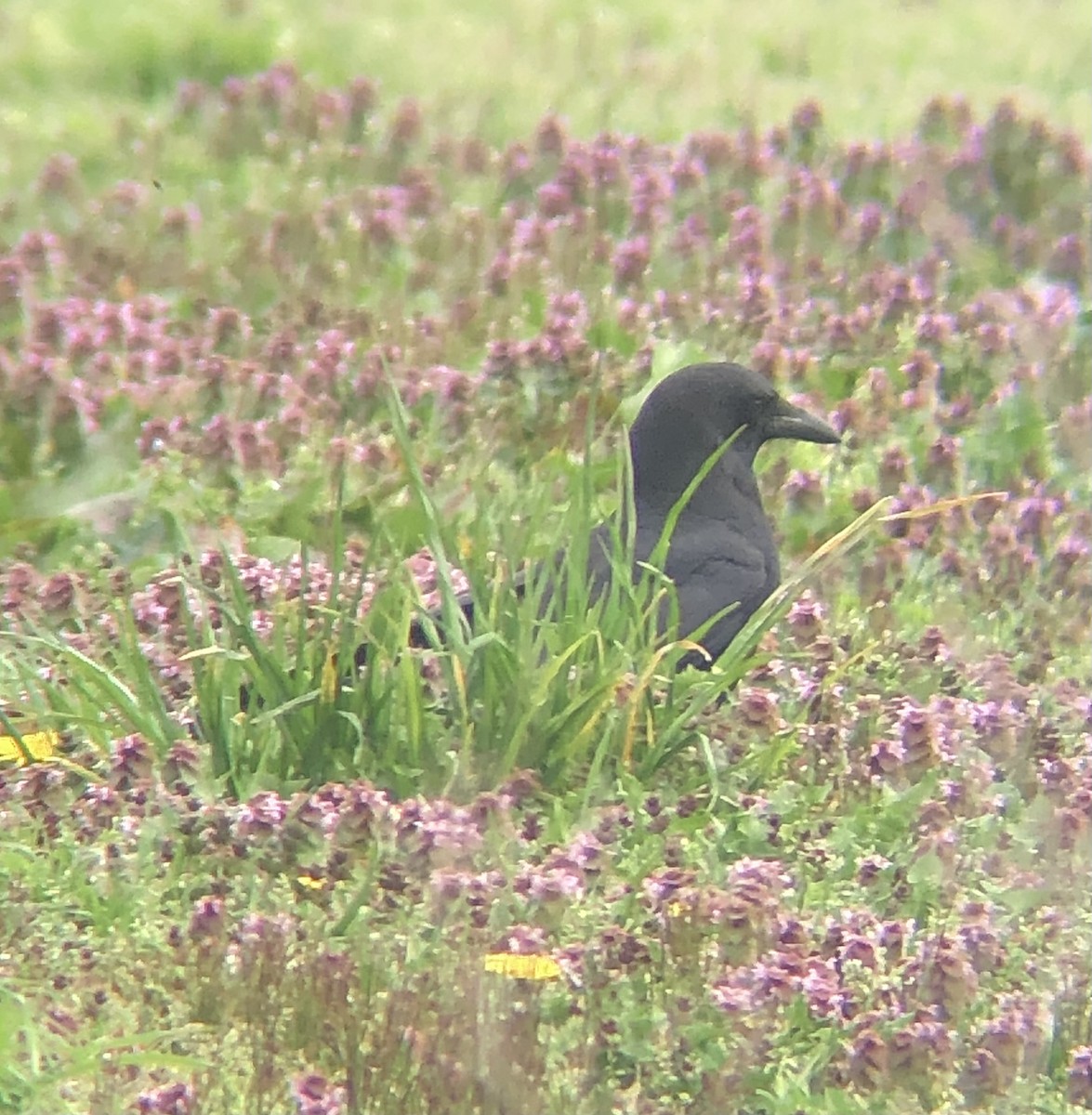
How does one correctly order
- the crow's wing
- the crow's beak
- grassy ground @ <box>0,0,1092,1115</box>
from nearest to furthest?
grassy ground @ <box>0,0,1092,1115</box> < the crow's wing < the crow's beak

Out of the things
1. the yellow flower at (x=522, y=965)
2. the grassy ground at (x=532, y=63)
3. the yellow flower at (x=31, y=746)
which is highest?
the grassy ground at (x=532, y=63)

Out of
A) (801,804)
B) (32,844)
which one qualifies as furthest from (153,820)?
(801,804)

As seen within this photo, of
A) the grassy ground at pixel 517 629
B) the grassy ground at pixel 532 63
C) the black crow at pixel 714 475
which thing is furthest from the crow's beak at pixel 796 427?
the grassy ground at pixel 532 63

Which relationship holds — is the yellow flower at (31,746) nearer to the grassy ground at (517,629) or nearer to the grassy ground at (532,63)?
the grassy ground at (517,629)

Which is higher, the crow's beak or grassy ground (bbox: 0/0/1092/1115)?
the crow's beak

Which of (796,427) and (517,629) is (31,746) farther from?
(796,427)

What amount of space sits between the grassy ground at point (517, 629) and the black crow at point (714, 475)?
0.16m

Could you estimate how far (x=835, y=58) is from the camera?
1096cm

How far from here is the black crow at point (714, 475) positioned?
16.6ft

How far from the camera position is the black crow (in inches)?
199

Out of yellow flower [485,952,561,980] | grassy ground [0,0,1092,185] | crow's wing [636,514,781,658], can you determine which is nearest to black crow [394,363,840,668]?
crow's wing [636,514,781,658]

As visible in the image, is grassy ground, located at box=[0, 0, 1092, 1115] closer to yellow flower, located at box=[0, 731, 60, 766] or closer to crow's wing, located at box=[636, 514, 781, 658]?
yellow flower, located at box=[0, 731, 60, 766]

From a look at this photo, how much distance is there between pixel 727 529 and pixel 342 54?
18.7ft

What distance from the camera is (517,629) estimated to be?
4336mm
